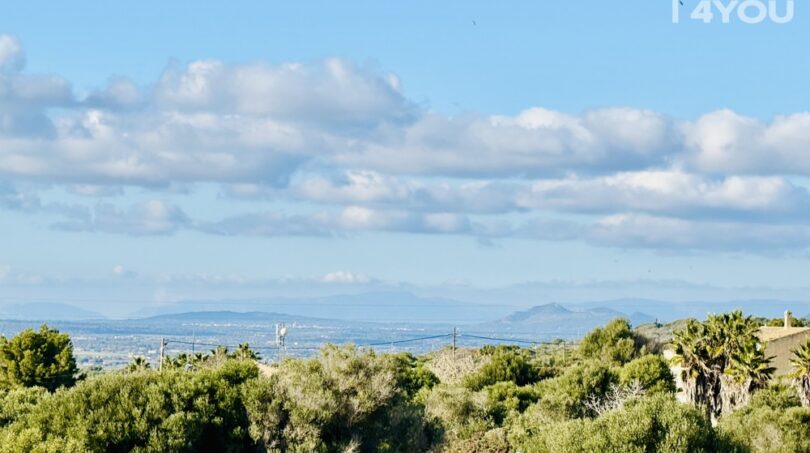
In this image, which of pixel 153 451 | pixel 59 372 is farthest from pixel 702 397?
pixel 59 372

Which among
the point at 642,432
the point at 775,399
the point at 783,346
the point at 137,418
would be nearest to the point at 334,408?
the point at 137,418

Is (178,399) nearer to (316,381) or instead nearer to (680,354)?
(316,381)

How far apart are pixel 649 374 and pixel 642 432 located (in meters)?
39.3

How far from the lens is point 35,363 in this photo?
292ft

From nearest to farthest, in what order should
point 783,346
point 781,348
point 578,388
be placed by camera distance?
1. point 578,388
2. point 781,348
3. point 783,346

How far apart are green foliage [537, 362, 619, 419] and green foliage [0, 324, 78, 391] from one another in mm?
35200

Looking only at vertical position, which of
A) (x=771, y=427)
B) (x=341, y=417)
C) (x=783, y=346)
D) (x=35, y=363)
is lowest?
(x=771, y=427)

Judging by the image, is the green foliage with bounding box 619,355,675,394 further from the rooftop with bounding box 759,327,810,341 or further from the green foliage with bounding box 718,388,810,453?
the green foliage with bounding box 718,388,810,453

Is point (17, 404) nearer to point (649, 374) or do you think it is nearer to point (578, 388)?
point (578, 388)

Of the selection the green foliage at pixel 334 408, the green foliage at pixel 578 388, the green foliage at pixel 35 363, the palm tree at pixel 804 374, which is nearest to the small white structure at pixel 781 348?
the green foliage at pixel 578 388

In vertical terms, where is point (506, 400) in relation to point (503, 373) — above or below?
below

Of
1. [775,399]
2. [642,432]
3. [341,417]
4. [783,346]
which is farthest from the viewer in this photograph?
[783,346]

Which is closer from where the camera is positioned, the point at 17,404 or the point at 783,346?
the point at 17,404

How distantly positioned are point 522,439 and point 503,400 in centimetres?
2198
